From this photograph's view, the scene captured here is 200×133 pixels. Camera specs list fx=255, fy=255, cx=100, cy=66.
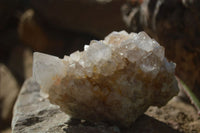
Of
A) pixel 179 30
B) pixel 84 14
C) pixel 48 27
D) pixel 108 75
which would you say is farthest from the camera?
pixel 48 27

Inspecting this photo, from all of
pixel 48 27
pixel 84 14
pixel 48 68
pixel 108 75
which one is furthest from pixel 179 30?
pixel 48 27

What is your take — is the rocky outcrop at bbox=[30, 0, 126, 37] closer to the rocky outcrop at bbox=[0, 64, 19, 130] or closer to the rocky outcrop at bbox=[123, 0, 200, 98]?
the rocky outcrop at bbox=[0, 64, 19, 130]

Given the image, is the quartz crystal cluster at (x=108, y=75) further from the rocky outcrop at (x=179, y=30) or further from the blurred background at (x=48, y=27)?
the blurred background at (x=48, y=27)

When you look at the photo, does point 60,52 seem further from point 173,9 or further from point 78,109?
point 78,109

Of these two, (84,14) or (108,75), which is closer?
(108,75)

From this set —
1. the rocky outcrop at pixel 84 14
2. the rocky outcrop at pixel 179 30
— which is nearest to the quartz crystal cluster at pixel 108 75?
the rocky outcrop at pixel 179 30

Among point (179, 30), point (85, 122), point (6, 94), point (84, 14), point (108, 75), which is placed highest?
point (84, 14)

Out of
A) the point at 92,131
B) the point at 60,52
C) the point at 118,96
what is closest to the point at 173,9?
the point at 118,96

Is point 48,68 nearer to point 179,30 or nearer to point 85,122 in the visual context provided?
point 85,122
